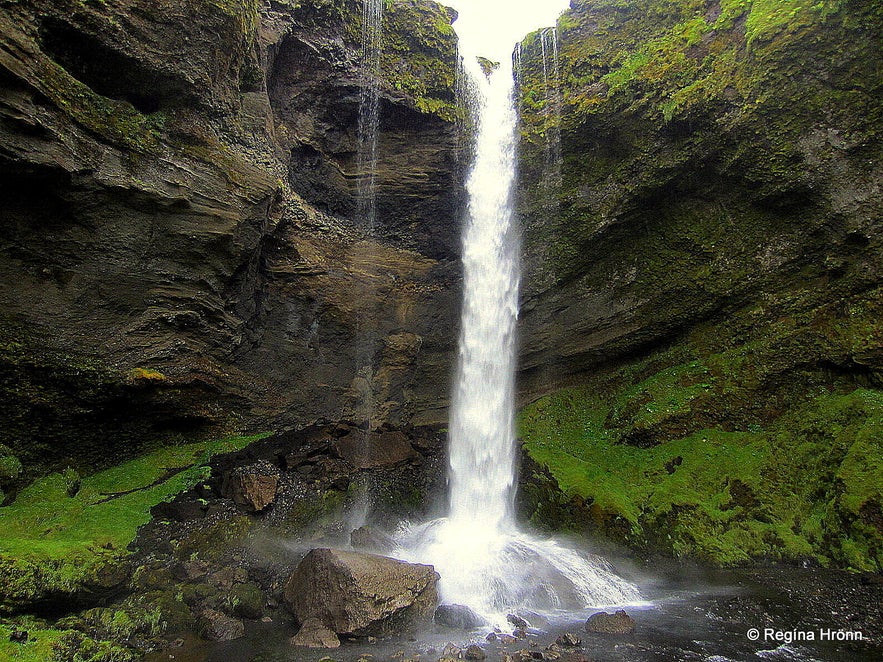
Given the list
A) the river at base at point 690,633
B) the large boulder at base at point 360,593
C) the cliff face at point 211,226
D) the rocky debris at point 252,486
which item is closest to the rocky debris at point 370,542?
the rocky debris at point 252,486

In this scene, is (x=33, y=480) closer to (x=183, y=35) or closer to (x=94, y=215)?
(x=94, y=215)

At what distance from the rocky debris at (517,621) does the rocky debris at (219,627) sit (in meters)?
4.21

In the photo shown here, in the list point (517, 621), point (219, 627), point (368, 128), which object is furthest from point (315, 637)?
point (368, 128)

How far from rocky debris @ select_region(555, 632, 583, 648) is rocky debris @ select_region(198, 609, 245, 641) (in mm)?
4763

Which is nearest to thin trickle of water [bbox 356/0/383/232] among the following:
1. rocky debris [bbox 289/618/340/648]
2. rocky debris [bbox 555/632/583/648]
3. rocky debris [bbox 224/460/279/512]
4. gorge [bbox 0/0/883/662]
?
gorge [bbox 0/0/883/662]

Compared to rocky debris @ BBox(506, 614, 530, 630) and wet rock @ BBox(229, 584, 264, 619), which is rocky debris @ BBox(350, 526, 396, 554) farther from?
rocky debris @ BBox(506, 614, 530, 630)

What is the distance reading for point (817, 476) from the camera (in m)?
10.7

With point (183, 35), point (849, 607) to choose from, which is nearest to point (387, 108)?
point (183, 35)

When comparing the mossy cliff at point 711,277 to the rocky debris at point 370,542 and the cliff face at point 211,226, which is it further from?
the rocky debris at point 370,542

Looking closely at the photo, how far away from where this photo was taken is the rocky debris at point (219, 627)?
7387mm

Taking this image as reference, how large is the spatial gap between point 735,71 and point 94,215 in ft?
49.4

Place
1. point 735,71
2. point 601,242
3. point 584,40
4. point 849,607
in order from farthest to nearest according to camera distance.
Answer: point 584,40
point 601,242
point 735,71
point 849,607

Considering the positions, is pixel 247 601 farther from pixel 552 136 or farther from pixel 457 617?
pixel 552 136

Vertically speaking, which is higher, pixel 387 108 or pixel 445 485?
pixel 387 108
